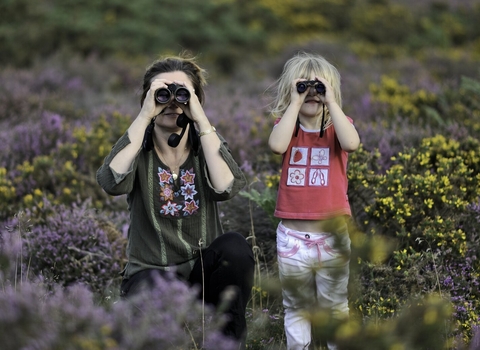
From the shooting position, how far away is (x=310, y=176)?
3.37 metres

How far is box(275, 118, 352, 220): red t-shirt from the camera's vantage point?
3311 mm

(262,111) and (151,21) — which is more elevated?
(151,21)

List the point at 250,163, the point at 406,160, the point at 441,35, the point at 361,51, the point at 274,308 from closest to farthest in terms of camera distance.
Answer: the point at 274,308, the point at 406,160, the point at 250,163, the point at 361,51, the point at 441,35

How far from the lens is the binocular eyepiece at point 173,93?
10.6 ft

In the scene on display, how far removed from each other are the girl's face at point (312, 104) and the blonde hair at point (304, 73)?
0.04 m

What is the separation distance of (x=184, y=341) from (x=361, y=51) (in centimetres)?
1222

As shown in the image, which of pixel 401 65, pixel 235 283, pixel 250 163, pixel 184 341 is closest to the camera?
pixel 184 341

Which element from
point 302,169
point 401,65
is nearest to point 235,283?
point 302,169

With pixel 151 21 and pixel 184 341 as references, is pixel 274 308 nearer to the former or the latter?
pixel 184 341

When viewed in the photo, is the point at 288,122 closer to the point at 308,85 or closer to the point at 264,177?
the point at 308,85

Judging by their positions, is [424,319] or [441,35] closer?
[424,319]

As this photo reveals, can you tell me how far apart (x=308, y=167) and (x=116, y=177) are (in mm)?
952

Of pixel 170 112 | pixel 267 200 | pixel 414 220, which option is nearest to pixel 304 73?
pixel 170 112

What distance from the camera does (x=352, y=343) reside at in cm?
178
